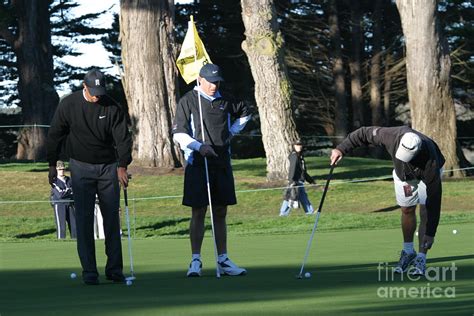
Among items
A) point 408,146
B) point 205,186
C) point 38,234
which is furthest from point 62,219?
point 408,146

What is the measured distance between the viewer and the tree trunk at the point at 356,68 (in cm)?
5922

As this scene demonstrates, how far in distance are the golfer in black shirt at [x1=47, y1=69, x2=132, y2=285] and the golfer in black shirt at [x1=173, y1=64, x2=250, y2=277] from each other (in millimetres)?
696

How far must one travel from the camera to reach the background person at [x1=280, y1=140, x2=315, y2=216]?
29.7 meters

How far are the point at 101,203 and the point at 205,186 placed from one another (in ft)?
3.47

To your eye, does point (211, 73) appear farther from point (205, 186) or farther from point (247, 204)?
point (247, 204)

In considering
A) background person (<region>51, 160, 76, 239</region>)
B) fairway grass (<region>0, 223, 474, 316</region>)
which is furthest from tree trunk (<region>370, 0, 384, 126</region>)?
fairway grass (<region>0, 223, 474, 316</region>)

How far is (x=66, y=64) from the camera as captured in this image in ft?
215

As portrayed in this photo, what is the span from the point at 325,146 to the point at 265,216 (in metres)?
33.3

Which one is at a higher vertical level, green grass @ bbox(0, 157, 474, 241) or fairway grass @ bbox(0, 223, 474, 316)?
fairway grass @ bbox(0, 223, 474, 316)

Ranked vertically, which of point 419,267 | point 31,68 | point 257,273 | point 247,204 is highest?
point 31,68

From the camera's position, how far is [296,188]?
2984 centimetres

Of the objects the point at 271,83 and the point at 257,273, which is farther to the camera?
the point at 271,83

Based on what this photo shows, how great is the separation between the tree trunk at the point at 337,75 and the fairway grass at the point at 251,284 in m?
40.9

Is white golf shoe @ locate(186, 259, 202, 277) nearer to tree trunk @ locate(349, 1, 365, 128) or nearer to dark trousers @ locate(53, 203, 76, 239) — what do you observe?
dark trousers @ locate(53, 203, 76, 239)
